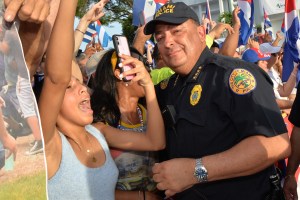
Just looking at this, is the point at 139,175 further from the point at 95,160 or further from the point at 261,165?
the point at 261,165

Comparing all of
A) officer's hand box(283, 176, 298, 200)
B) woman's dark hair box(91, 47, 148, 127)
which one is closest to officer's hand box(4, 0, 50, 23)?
woman's dark hair box(91, 47, 148, 127)

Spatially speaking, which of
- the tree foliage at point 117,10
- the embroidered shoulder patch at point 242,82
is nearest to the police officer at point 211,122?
the embroidered shoulder patch at point 242,82

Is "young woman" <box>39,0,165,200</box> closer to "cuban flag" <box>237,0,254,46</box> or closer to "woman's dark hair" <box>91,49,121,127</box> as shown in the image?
"woman's dark hair" <box>91,49,121,127</box>

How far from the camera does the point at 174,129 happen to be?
2.37 metres

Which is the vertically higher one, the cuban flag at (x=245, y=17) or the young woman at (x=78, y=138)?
the young woman at (x=78, y=138)

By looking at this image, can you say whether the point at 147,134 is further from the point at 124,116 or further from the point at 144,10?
the point at 144,10

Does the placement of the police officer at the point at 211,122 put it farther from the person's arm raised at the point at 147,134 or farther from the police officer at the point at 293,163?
the police officer at the point at 293,163

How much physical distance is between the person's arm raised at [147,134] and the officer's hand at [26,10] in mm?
1164

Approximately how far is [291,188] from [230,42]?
192 cm

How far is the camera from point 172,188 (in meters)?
2.02

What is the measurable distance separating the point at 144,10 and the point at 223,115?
185 inches

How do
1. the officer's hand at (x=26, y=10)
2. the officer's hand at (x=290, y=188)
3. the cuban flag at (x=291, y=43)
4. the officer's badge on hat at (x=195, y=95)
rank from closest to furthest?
the officer's hand at (x=26, y=10) → the officer's badge on hat at (x=195, y=95) → the officer's hand at (x=290, y=188) → the cuban flag at (x=291, y=43)

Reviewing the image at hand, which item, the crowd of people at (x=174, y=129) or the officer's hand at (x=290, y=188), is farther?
the officer's hand at (x=290, y=188)

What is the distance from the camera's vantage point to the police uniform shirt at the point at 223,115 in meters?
2.05
